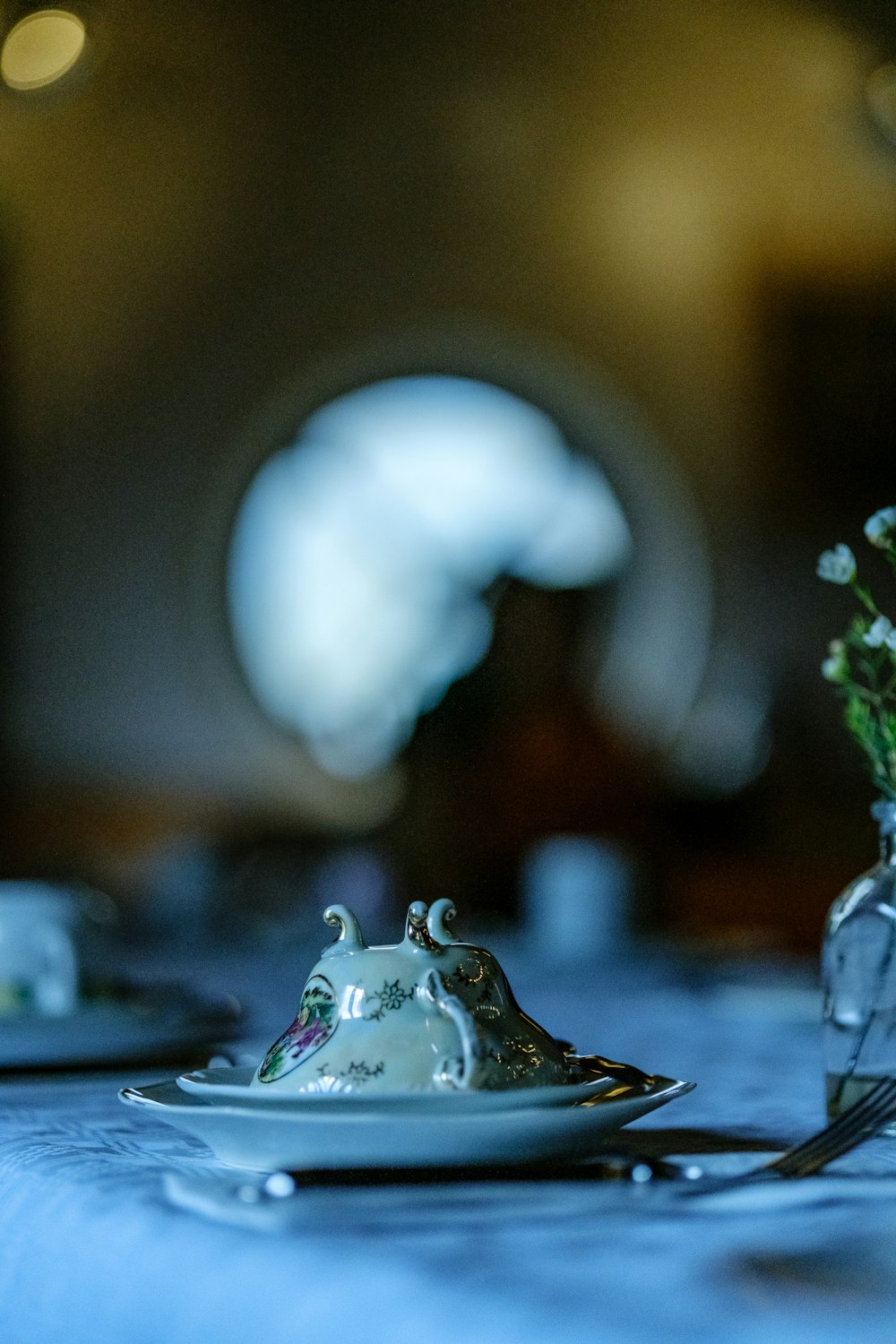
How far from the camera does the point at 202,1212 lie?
441 mm

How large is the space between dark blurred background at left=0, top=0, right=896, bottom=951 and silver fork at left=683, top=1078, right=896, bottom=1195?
281cm

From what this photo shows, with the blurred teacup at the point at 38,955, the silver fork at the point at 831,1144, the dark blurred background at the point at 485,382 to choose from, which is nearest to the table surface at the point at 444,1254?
the silver fork at the point at 831,1144

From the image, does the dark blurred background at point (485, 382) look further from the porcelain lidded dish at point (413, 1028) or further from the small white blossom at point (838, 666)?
the porcelain lidded dish at point (413, 1028)

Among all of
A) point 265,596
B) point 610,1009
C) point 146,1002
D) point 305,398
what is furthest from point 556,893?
point 305,398

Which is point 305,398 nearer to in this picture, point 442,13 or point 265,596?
point 265,596

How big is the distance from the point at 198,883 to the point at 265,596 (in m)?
0.78

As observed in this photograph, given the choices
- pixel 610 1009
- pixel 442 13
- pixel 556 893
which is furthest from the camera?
pixel 442 13

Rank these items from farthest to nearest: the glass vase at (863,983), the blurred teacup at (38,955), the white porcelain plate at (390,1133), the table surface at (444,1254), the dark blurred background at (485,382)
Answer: the dark blurred background at (485,382) < the blurred teacup at (38,955) < the glass vase at (863,983) < the white porcelain plate at (390,1133) < the table surface at (444,1254)

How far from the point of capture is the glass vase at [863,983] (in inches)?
26.2

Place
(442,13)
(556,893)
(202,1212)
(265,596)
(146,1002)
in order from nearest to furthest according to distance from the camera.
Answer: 1. (202,1212)
2. (146,1002)
3. (556,893)
4. (442,13)
5. (265,596)

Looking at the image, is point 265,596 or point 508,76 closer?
point 508,76

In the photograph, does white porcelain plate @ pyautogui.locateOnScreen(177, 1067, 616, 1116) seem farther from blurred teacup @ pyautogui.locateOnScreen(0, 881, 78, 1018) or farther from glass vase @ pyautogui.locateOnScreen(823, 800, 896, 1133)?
blurred teacup @ pyautogui.locateOnScreen(0, 881, 78, 1018)

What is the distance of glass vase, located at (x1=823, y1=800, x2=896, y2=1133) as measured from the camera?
0.67m

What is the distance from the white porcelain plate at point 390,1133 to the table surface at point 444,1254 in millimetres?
12
